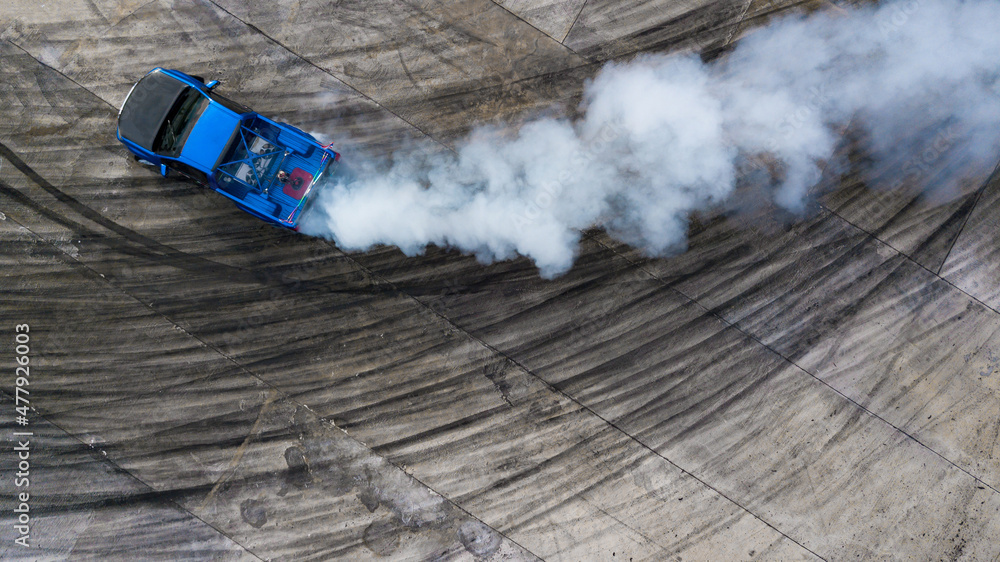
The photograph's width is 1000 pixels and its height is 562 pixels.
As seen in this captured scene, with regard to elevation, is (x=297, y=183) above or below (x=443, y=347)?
above

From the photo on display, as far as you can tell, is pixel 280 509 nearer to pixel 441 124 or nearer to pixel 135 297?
pixel 135 297

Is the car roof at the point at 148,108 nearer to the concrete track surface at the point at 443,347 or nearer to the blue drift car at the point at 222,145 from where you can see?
the blue drift car at the point at 222,145

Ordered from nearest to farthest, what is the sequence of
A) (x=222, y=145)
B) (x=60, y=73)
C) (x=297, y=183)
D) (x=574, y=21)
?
(x=222, y=145) < (x=297, y=183) < (x=60, y=73) < (x=574, y=21)

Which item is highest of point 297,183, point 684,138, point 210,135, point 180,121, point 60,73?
point 60,73

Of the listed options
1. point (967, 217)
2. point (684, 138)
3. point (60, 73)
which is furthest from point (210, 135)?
point (967, 217)

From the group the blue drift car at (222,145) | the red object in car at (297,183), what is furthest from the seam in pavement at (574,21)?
the red object in car at (297,183)

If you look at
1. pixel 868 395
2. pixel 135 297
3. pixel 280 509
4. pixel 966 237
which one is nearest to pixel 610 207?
pixel 868 395

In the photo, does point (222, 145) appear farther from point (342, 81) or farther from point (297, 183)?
point (342, 81)
